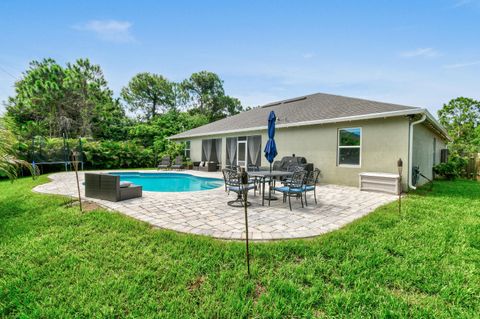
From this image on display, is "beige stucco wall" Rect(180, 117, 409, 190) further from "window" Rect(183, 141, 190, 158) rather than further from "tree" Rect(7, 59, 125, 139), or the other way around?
"tree" Rect(7, 59, 125, 139)

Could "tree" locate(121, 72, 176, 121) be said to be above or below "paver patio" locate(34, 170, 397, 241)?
above

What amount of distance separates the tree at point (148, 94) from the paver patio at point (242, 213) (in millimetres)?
27971

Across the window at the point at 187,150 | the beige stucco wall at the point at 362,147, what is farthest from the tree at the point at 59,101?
the beige stucco wall at the point at 362,147

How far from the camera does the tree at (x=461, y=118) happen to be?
25361mm

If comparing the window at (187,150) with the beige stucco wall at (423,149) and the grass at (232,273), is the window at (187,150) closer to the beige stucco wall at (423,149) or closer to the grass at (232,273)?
the grass at (232,273)

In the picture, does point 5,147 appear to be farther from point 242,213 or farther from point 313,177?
point 313,177

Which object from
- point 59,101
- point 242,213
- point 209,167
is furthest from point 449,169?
point 59,101

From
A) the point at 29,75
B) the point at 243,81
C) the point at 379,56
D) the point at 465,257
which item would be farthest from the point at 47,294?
the point at 29,75

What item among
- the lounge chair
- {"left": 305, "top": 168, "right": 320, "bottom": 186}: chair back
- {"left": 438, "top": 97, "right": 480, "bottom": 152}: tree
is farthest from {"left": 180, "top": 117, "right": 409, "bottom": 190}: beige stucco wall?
{"left": 438, "top": 97, "right": 480, "bottom": 152}: tree

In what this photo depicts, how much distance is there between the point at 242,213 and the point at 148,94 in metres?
31.4

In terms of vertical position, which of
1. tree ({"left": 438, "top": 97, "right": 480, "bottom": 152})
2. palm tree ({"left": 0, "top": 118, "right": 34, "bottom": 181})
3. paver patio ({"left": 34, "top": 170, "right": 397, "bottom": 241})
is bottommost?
paver patio ({"left": 34, "top": 170, "right": 397, "bottom": 241})

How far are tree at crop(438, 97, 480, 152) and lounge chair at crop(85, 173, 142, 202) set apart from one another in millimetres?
33161

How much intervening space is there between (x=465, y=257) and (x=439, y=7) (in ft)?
30.8

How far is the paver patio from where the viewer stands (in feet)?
12.2
